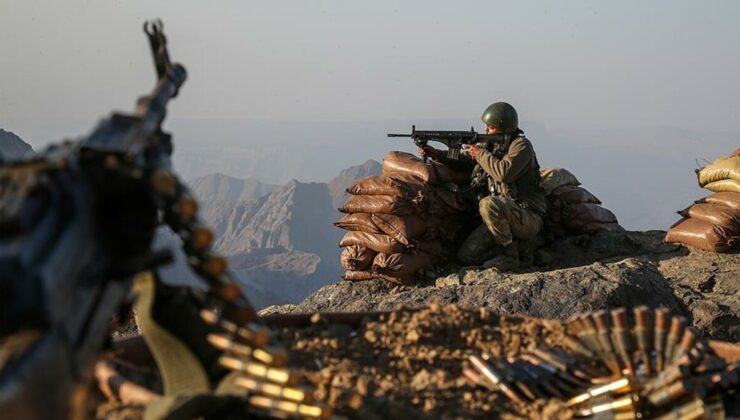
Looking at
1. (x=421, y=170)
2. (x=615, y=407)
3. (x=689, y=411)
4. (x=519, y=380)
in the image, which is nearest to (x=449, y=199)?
(x=421, y=170)

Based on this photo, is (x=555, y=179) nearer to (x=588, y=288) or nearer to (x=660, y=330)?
(x=588, y=288)

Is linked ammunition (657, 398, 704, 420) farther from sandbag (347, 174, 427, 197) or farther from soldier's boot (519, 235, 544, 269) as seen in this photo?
soldier's boot (519, 235, 544, 269)

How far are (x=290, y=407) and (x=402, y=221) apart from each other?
6.13m

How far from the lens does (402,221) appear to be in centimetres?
860

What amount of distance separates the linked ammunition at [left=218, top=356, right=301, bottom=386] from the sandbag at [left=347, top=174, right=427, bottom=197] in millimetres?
6126

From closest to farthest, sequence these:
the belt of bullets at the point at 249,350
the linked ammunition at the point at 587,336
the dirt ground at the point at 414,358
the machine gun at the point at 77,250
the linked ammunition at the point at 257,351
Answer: the machine gun at the point at 77,250 → the belt of bullets at the point at 249,350 → the linked ammunition at the point at 257,351 → the dirt ground at the point at 414,358 → the linked ammunition at the point at 587,336

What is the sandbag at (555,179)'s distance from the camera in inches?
374

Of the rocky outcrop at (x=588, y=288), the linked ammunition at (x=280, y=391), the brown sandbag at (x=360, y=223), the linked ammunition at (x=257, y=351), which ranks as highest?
the brown sandbag at (x=360, y=223)

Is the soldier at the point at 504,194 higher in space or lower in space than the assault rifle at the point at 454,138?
lower

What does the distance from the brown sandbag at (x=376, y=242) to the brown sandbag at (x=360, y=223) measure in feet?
0.19

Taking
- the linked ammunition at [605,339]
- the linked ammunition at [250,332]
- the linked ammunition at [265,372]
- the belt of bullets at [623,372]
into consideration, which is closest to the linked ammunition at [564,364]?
the belt of bullets at [623,372]

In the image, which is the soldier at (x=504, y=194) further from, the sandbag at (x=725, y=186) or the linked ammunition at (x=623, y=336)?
the linked ammunition at (x=623, y=336)

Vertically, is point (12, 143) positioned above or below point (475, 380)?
above

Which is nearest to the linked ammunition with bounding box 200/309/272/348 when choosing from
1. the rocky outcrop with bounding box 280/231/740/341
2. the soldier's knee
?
the rocky outcrop with bounding box 280/231/740/341
